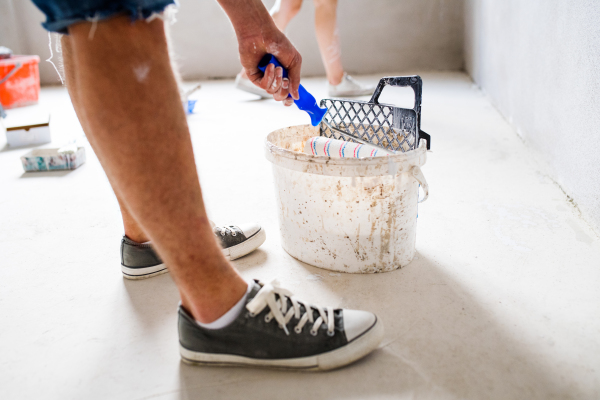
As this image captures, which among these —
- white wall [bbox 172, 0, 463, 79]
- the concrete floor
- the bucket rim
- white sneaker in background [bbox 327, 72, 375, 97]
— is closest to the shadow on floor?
the concrete floor

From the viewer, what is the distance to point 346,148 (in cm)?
93

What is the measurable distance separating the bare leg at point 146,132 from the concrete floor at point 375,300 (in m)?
0.24

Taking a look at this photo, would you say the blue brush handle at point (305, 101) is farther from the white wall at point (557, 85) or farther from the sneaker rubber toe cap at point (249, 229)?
the white wall at point (557, 85)

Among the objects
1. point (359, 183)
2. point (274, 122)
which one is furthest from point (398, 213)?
point (274, 122)

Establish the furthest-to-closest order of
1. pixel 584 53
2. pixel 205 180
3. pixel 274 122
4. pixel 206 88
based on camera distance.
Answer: pixel 206 88, pixel 274 122, pixel 205 180, pixel 584 53

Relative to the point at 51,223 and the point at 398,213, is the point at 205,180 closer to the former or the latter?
the point at 51,223

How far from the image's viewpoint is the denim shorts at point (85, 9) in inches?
18.7

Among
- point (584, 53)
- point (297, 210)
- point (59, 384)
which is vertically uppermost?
point (584, 53)

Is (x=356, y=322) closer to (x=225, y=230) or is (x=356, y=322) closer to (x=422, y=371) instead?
(x=422, y=371)

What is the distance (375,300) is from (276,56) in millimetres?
523

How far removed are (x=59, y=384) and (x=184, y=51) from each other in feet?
12.0

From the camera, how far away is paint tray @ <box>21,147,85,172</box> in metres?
1.59

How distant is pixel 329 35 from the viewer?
97.7 inches

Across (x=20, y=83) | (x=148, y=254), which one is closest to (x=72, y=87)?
(x=148, y=254)
